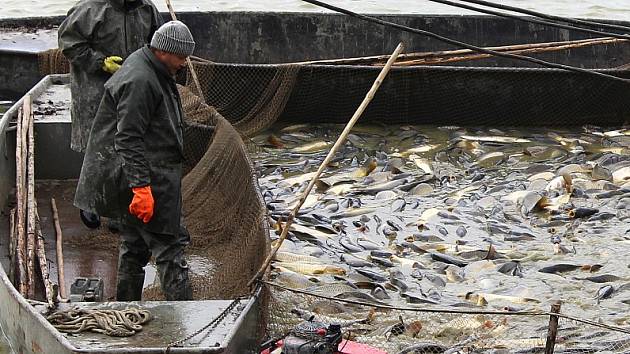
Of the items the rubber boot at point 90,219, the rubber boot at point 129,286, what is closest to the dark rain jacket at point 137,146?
the rubber boot at point 129,286

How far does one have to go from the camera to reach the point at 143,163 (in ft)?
19.8

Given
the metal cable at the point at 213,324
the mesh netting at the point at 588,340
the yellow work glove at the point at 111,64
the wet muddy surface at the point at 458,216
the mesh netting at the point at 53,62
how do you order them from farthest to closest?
the mesh netting at the point at 53,62 → the wet muddy surface at the point at 458,216 → the yellow work glove at the point at 111,64 → the mesh netting at the point at 588,340 → the metal cable at the point at 213,324

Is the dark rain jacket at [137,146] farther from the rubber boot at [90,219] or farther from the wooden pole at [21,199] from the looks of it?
the rubber boot at [90,219]

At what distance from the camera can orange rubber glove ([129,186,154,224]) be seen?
5988 mm

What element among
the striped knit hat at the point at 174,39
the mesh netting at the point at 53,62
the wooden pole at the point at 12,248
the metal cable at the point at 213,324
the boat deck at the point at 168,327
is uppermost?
the striped knit hat at the point at 174,39

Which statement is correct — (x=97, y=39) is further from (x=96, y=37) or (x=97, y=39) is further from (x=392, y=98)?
(x=392, y=98)

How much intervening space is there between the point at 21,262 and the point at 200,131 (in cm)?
310

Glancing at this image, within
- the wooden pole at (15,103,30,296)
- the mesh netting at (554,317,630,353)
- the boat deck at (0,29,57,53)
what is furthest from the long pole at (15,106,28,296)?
the boat deck at (0,29,57,53)

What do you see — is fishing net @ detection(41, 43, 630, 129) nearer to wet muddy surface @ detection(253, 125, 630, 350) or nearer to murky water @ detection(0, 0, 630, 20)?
wet muddy surface @ detection(253, 125, 630, 350)

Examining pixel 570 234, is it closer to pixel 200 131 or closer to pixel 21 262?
pixel 200 131

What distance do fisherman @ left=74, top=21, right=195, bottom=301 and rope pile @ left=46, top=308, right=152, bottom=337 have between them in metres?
0.69

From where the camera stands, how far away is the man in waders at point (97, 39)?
773 cm

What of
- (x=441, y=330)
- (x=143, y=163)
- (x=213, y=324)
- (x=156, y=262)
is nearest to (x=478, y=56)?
(x=441, y=330)

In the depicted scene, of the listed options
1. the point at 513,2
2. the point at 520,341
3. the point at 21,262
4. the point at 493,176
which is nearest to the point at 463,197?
the point at 493,176
